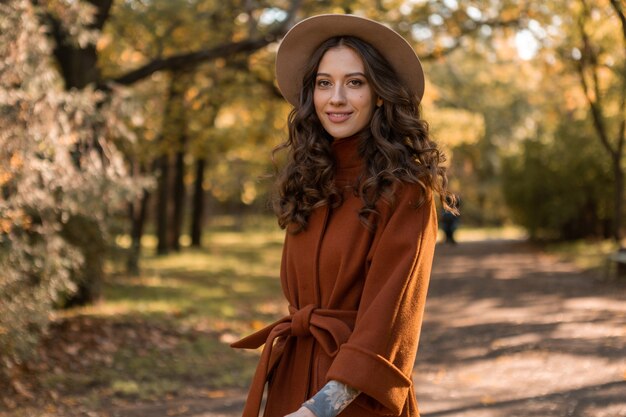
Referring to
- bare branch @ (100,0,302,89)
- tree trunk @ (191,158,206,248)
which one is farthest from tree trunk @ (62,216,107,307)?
tree trunk @ (191,158,206,248)

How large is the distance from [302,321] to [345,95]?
0.69 metres

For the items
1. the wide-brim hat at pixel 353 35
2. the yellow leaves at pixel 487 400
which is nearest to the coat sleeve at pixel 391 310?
the wide-brim hat at pixel 353 35

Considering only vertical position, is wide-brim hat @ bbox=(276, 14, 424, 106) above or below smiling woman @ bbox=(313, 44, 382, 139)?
above

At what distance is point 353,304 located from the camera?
231 cm

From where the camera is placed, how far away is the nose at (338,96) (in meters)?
2.41

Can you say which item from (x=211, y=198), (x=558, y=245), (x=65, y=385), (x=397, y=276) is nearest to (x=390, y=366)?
(x=397, y=276)

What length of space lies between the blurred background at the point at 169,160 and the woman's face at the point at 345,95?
48cm

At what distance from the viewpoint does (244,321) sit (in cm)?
1158

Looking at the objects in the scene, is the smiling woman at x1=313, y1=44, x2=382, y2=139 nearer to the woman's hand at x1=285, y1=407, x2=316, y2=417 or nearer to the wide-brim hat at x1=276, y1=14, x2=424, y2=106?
the wide-brim hat at x1=276, y1=14, x2=424, y2=106

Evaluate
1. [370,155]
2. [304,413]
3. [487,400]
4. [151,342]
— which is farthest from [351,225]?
[151,342]

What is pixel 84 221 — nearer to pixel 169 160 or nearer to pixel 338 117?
pixel 338 117

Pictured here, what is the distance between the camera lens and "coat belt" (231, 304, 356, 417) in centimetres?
226

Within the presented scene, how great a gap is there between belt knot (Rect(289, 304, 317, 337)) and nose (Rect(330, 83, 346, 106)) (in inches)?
24.1

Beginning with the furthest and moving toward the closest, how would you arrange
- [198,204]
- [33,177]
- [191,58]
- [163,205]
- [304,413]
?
[198,204] → [163,205] → [191,58] → [33,177] → [304,413]
